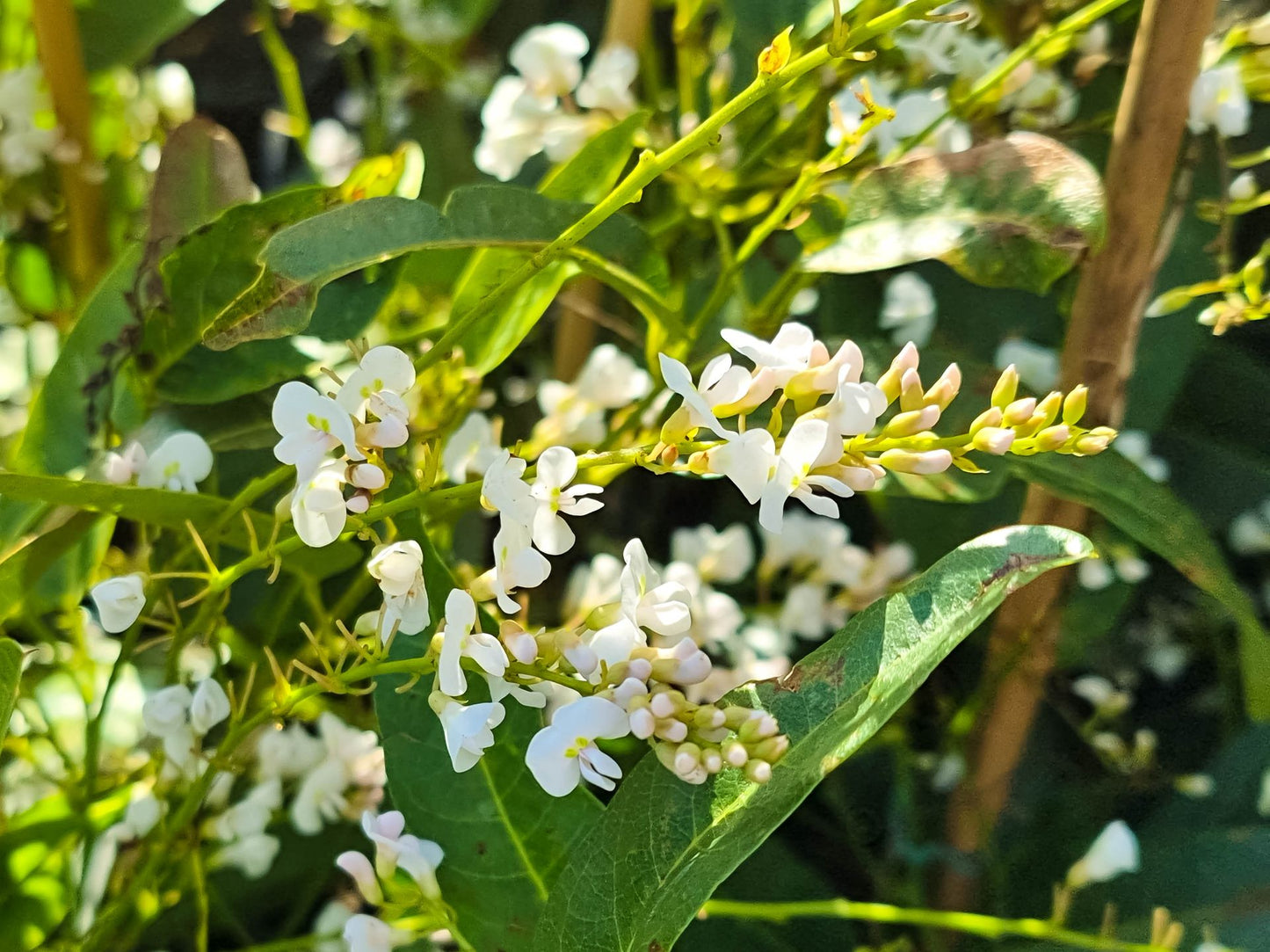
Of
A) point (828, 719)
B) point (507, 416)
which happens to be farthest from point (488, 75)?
point (828, 719)

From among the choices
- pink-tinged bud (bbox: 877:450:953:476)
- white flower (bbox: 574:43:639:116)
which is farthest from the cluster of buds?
white flower (bbox: 574:43:639:116)

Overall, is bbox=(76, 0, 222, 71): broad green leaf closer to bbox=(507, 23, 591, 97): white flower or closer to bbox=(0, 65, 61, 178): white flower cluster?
bbox=(0, 65, 61, 178): white flower cluster

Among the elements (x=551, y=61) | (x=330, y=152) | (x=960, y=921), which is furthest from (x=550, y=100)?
(x=960, y=921)

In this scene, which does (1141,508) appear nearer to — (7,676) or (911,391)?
(911,391)

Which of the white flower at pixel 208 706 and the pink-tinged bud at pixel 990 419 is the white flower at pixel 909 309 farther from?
the white flower at pixel 208 706

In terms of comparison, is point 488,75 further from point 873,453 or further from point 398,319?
point 873,453

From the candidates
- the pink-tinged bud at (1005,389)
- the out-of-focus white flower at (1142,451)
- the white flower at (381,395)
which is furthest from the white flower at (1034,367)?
the white flower at (381,395)
